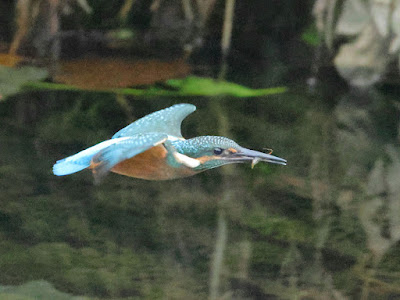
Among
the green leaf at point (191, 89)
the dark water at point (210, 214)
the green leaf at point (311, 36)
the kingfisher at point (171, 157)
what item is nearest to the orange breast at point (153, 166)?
the kingfisher at point (171, 157)

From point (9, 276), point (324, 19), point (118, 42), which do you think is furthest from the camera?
point (118, 42)

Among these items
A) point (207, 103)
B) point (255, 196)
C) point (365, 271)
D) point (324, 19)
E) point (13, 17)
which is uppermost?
point (13, 17)

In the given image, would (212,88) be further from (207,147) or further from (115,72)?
(207,147)

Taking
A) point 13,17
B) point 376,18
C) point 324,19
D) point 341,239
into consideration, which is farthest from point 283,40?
point 341,239

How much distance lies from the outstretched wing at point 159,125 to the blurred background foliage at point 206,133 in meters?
0.24

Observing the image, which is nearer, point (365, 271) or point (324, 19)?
point (365, 271)

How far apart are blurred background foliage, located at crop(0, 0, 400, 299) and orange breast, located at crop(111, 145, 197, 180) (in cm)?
27

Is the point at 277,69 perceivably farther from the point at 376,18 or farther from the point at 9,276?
the point at 9,276

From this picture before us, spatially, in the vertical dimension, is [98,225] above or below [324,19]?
below

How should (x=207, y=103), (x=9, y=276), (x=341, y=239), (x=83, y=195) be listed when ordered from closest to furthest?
1. (x=9, y=276)
2. (x=341, y=239)
3. (x=83, y=195)
4. (x=207, y=103)

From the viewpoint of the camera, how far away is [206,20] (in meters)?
2.09

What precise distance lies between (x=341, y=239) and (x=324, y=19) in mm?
1053

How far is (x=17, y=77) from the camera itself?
67.2 inches

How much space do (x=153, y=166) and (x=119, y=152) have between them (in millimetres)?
56
